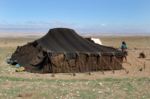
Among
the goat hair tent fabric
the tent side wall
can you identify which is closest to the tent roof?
the goat hair tent fabric

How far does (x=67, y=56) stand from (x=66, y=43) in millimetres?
2036

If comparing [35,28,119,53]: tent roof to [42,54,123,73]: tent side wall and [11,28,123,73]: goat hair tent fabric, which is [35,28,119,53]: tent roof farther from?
[42,54,123,73]: tent side wall

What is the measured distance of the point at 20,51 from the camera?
Answer: 26.3 m

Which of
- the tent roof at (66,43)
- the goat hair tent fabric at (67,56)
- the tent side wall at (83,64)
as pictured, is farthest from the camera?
the tent roof at (66,43)

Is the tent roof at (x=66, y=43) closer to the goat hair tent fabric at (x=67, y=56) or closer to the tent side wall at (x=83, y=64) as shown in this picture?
the goat hair tent fabric at (x=67, y=56)

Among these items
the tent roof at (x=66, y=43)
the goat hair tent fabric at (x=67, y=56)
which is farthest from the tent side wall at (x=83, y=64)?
the tent roof at (x=66, y=43)

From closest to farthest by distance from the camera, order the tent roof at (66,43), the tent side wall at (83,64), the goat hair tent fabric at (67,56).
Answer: the tent side wall at (83,64) → the goat hair tent fabric at (67,56) → the tent roof at (66,43)

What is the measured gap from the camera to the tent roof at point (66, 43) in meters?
22.1


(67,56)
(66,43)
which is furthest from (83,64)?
(66,43)

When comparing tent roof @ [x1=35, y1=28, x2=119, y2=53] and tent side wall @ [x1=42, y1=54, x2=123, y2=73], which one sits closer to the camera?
tent side wall @ [x1=42, y1=54, x2=123, y2=73]

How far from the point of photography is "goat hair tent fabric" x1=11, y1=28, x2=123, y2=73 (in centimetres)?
2088

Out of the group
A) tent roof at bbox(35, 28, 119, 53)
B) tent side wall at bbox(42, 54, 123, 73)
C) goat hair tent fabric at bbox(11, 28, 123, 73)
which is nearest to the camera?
tent side wall at bbox(42, 54, 123, 73)

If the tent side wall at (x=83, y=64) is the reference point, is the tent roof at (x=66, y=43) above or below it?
above

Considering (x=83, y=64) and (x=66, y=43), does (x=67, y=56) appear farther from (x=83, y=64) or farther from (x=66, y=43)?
(x=66, y=43)
